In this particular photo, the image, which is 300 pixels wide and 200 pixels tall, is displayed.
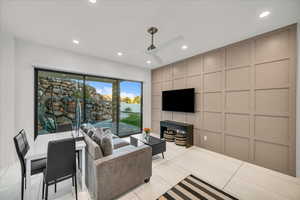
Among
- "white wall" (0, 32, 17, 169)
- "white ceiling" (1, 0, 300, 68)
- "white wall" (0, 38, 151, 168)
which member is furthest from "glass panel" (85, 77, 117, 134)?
"white wall" (0, 32, 17, 169)

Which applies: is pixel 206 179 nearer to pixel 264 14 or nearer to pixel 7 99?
pixel 264 14

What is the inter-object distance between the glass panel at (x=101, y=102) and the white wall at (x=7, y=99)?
164 cm

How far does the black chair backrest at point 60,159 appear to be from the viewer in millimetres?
1484

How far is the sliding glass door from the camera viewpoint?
324 cm

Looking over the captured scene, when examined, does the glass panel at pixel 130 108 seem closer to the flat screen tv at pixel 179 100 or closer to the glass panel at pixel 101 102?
the glass panel at pixel 101 102

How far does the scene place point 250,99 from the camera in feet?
9.05

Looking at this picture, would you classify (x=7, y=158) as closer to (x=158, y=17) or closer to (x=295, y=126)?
(x=158, y=17)

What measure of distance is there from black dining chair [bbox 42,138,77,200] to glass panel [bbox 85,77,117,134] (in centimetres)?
253

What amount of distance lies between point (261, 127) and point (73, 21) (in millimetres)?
4570

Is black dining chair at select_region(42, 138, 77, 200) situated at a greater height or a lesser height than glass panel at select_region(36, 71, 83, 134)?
lesser

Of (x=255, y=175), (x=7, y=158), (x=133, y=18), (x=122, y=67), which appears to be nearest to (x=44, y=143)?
(x=7, y=158)

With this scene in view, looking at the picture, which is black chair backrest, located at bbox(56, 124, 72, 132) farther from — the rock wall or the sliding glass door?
the rock wall

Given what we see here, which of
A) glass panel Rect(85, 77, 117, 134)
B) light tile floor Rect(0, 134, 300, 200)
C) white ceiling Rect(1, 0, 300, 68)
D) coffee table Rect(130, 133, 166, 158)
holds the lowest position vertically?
light tile floor Rect(0, 134, 300, 200)

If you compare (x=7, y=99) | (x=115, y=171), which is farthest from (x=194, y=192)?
(x=7, y=99)
